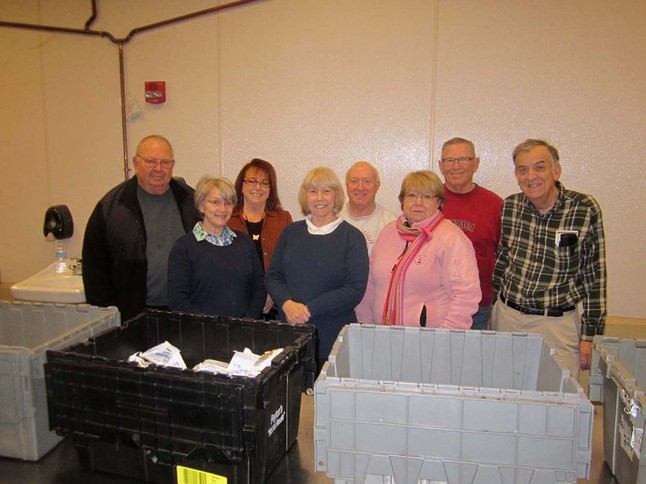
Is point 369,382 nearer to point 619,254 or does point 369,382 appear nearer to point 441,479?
point 441,479

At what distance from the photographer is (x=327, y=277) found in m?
1.79

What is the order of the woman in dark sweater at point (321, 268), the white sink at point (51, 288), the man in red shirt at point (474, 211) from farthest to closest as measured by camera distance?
the white sink at point (51, 288) → the man in red shirt at point (474, 211) → the woman in dark sweater at point (321, 268)

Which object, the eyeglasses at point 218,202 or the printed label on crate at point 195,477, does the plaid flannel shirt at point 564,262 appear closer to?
the eyeglasses at point 218,202

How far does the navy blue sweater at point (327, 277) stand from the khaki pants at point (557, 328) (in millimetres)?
604

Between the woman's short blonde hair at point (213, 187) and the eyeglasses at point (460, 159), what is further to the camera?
the eyeglasses at point (460, 159)

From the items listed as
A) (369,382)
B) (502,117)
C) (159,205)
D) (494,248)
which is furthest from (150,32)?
(369,382)

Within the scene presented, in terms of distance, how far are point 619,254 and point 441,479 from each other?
7.65 ft

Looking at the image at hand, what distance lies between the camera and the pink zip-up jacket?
165cm

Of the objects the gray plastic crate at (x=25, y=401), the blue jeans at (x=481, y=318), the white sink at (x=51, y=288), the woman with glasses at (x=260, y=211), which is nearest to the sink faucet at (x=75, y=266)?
the white sink at (x=51, y=288)

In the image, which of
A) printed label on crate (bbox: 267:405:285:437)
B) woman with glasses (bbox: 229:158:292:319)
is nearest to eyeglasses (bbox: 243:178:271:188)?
woman with glasses (bbox: 229:158:292:319)

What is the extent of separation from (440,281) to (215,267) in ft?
2.75

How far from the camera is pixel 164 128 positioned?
3123mm

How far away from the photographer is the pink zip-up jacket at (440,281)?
64.9 inches

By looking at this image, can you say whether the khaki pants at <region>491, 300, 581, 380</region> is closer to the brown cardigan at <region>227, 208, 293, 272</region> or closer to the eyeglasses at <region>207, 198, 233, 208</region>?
the brown cardigan at <region>227, 208, 293, 272</region>
